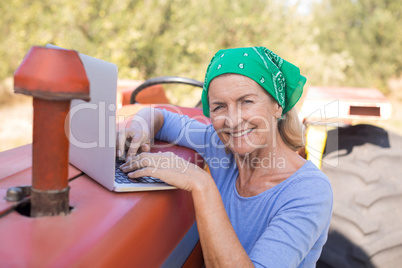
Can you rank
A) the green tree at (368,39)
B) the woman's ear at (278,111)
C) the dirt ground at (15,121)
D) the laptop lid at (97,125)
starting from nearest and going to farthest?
the laptop lid at (97,125)
the woman's ear at (278,111)
the dirt ground at (15,121)
the green tree at (368,39)

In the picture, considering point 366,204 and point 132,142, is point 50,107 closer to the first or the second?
point 132,142

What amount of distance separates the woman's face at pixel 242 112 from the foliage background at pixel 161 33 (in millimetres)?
4234

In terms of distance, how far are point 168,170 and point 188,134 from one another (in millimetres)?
643

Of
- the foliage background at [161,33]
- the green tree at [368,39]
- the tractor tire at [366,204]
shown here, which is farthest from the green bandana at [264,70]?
the green tree at [368,39]

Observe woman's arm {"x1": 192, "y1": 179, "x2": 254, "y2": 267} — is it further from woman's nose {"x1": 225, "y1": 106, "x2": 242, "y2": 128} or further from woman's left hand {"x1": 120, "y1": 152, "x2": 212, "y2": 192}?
woman's nose {"x1": 225, "y1": 106, "x2": 242, "y2": 128}

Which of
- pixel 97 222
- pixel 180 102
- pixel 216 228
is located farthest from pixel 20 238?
pixel 180 102

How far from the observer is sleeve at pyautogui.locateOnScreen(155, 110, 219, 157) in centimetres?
169

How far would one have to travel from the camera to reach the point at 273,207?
130cm

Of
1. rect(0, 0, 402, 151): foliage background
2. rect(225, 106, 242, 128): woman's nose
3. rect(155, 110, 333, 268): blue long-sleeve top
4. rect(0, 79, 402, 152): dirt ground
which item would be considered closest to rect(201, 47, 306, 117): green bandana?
rect(225, 106, 242, 128): woman's nose

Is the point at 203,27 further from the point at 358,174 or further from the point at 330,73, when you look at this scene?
the point at 358,174

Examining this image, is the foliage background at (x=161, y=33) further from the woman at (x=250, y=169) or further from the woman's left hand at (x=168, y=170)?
the woman's left hand at (x=168, y=170)

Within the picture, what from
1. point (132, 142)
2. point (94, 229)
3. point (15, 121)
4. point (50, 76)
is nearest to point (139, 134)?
point (132, 142)

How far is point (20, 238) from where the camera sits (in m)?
0.67

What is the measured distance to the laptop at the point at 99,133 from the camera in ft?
2.87
